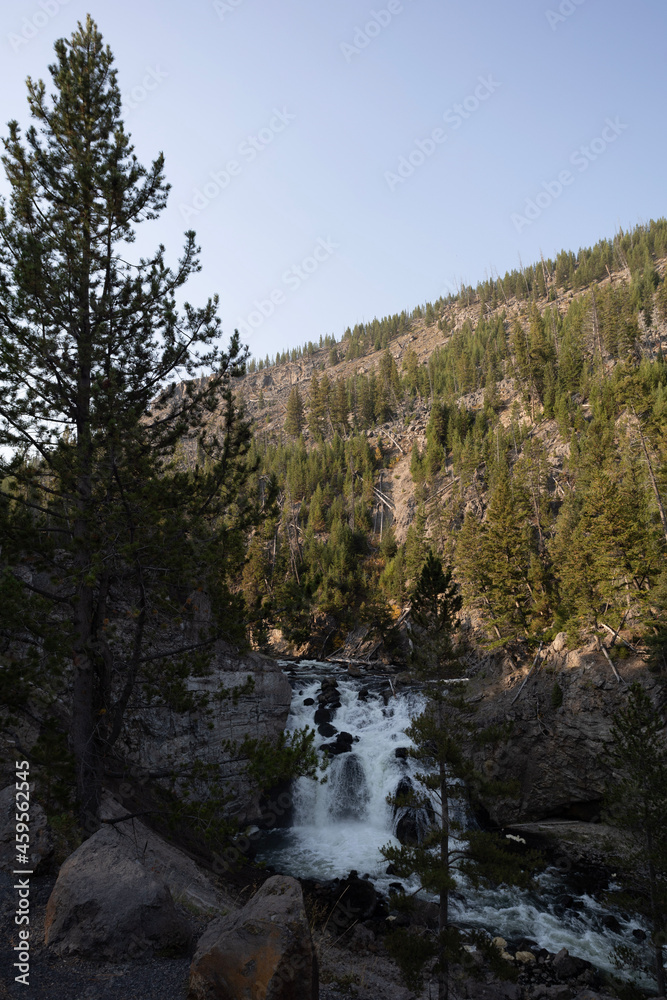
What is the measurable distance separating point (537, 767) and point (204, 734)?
18007mm

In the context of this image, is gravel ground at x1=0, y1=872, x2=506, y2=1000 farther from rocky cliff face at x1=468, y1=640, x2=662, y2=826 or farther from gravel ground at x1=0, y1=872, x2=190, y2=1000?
rocky cliff face at x1=468, y1=640, x2=662, y2=826

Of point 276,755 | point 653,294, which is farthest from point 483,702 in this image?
point 653,294

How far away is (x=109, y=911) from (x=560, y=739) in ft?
83.9

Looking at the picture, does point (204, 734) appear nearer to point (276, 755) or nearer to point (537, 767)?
point (276, 755)

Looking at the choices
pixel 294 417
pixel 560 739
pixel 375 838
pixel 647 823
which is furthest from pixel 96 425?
pixel 294 417

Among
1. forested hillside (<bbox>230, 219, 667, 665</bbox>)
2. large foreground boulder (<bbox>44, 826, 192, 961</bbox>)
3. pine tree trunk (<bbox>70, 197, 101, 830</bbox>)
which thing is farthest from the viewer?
forested hillside (<bbox>230, 219, 667, 665</bbox>)

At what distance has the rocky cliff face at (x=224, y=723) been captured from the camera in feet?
64.2

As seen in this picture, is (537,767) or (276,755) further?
(537,767)

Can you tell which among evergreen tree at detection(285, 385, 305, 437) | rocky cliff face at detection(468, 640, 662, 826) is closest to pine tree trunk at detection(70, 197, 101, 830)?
rocky cliff face at detection(468, 640, 662, 826)

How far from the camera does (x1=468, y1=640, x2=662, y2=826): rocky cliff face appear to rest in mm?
24734

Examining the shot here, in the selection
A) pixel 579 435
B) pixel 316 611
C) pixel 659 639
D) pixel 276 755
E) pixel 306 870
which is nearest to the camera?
pixel 276 755

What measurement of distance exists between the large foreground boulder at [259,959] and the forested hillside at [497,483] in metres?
3.87

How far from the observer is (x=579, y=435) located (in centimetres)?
6675

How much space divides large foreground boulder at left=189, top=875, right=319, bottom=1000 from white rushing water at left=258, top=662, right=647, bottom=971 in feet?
49.2
